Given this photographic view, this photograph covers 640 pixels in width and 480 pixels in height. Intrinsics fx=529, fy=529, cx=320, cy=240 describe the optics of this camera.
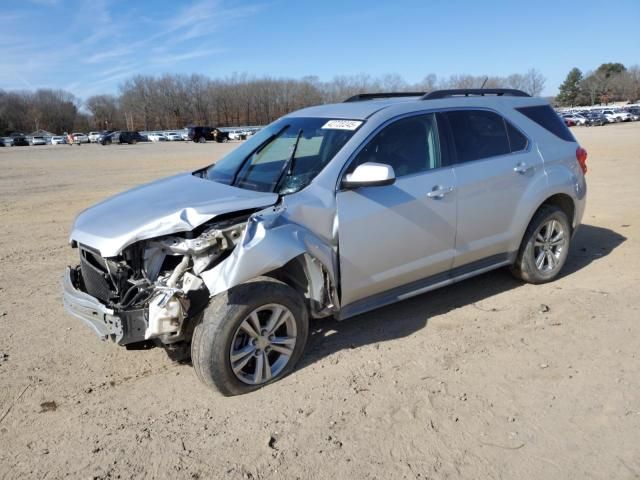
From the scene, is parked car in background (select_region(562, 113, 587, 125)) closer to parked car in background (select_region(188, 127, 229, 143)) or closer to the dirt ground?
parked car in background (select_region(188, 127, 229, 143))

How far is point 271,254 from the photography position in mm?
3518

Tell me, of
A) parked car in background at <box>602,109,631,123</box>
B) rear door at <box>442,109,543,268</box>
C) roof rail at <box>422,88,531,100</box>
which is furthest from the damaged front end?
parked car in background at <box>602,109,631,123</box>

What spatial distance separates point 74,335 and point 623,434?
423 centimetres

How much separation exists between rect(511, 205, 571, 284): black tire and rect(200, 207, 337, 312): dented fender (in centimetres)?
242

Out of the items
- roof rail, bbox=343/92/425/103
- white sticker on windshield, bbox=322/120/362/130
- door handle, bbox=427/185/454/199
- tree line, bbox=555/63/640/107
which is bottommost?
door handle, bbox=427/185/454/199

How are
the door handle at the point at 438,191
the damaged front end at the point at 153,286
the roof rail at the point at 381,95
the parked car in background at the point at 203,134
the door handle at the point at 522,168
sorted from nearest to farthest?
the damaged front end at the point at 153,286
the door handle at the point at 438,191
the door handle at the point at 522,168
the roof rail at the point at 381,95
the parked car in background at the point at 203,134

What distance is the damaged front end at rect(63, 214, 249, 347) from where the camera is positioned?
3.39m

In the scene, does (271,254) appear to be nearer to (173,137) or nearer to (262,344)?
(262,344)

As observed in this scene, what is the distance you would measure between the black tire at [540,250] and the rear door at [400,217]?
3.71 ft

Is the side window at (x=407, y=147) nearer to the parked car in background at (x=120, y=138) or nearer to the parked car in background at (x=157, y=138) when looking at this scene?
the parked car in background at (x=120, y=138)

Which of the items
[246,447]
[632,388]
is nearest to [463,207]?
[632,388]

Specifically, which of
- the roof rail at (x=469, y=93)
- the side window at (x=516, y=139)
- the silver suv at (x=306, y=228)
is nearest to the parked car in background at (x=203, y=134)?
the roof rail at (x=469, y=93)

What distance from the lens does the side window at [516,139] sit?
16.6 feet

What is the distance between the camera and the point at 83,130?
124 m
